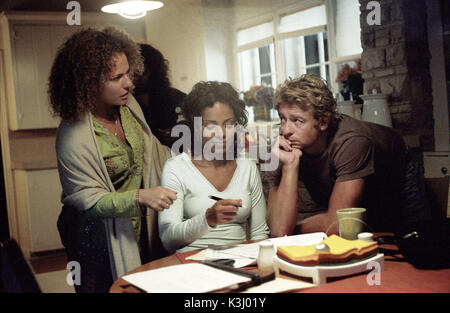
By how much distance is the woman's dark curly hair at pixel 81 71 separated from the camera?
5.93 feet

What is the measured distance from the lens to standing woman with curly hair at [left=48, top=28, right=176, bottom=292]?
175 centimetres

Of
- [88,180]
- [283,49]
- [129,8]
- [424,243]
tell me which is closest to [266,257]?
[424,243]

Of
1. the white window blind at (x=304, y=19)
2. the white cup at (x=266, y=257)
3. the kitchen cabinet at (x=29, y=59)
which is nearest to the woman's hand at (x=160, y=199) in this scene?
the white cup at (x=266, y=257)

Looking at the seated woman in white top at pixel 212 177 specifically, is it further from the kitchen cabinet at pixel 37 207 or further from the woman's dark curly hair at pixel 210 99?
the kitchen cabinet at pixel 37 207

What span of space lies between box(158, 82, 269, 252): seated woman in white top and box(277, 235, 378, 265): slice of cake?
1.73 feet

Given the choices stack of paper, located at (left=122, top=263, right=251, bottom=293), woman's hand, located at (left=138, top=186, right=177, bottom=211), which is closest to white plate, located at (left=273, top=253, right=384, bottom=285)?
stack of paper, located at (left=122, top=263, right=251, bottom=293)

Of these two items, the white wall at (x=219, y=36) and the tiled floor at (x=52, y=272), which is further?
the white wall at (x=219, y=36)

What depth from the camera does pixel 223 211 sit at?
1.47m

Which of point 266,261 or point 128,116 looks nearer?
point 266,261

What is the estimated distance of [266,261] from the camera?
1.22 metres

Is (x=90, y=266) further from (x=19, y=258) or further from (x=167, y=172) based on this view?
(x=19, y=258)

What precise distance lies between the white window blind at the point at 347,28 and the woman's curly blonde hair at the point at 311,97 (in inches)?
63.3

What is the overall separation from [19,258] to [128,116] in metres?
0.97
